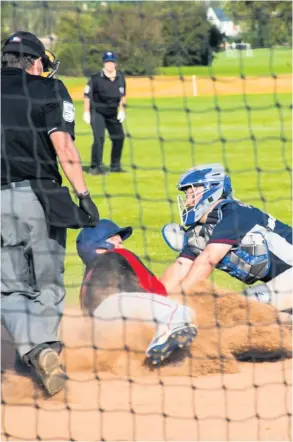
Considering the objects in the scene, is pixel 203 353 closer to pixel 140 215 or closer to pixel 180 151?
pixel 140 215

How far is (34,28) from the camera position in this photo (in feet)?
40.7

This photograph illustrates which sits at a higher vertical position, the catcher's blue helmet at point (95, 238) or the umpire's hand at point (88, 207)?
the umpire's hand at point (88, 207)

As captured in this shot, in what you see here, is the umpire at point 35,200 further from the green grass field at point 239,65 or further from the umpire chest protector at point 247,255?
the green grass field at point 239,65

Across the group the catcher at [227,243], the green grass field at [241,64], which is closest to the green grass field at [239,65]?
the green grass field at [241,64]

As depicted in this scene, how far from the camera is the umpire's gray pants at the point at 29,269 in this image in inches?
223

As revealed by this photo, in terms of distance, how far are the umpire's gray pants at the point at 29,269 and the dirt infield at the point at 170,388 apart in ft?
1.18

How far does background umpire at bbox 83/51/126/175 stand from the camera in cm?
1623

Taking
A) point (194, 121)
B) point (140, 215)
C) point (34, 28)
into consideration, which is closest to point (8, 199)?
point (140, 215)

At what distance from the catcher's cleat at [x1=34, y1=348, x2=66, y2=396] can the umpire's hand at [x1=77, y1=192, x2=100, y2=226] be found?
84 cm

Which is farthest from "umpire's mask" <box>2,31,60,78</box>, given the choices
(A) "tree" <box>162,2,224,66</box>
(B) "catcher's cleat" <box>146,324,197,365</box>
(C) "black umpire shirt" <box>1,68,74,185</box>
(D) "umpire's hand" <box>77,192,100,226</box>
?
(B) "catcher's cleat" <box>146,324,197,365</box>

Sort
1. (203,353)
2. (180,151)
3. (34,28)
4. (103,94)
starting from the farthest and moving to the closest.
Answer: (180,151) < (103,94) < (34,28) < (203,353)

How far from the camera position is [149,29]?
50.3 ft

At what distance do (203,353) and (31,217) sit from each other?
4.42ft

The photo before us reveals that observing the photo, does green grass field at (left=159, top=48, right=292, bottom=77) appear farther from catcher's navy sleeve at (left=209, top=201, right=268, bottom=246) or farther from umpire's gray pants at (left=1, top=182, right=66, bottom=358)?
umpire's gray pants at (left=1, top=182, right=66, bottom=358)
